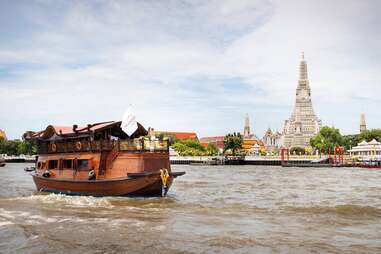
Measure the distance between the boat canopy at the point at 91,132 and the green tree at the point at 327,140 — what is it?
311 ft

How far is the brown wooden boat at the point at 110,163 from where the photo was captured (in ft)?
73.2

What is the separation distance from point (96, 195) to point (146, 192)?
9.19ft

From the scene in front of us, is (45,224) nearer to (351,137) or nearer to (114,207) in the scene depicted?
A: (114,207)

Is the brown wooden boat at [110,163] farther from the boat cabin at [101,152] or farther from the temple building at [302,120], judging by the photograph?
the temple building at [302,120]

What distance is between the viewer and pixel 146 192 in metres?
22.4

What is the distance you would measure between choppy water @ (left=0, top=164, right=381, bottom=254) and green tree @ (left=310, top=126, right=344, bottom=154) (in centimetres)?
9249

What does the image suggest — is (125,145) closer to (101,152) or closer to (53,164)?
(101,152)

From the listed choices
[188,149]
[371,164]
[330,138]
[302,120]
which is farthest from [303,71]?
[371,164]

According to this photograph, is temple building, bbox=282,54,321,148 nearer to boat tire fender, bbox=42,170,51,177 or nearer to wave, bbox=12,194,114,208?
boat tire fender, bbox=42,170,51,177

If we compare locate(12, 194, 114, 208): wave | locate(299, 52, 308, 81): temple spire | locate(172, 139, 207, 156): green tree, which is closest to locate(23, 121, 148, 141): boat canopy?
locate(12, 194, 114, 208): wave

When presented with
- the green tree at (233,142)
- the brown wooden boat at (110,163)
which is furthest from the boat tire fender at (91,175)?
the green tree at (233,142)

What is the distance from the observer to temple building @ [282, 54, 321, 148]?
6580 inches

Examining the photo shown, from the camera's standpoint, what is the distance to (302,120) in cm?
17312

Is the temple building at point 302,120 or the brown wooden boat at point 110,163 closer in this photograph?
the brown wooden boat at point 110,163
